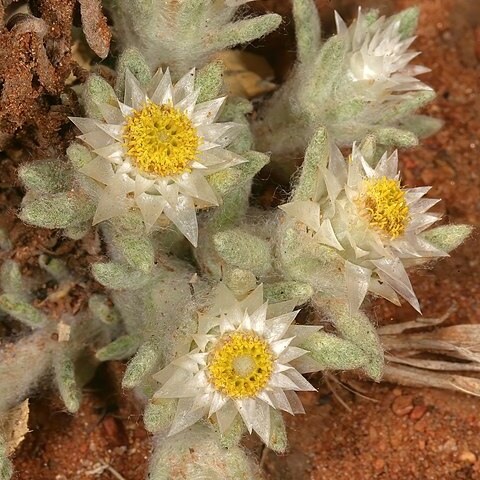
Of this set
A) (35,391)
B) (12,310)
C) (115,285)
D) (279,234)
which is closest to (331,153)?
(279,234)

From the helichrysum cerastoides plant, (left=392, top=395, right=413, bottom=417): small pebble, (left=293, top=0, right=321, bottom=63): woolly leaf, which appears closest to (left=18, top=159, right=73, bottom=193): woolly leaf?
the helichrysum cerastoides plant

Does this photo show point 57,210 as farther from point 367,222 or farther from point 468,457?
point 468,457

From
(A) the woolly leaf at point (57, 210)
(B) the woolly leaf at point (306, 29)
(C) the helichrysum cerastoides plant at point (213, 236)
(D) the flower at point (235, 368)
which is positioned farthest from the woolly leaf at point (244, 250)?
(B) the woolly leaf at point (306, 29)

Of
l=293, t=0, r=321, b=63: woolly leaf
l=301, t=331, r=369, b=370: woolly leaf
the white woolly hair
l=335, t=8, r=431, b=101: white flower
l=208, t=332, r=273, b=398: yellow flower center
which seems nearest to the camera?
l=208, t=332, r=273, b=398: yellow flower center

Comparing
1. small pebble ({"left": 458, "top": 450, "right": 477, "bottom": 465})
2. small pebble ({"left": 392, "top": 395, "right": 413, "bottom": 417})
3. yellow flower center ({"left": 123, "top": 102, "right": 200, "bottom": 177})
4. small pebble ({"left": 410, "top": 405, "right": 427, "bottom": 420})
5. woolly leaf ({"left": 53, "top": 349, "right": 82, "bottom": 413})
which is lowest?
small pebble ({"left": 458, "top": 450, "right": 477, "bottom": 465})

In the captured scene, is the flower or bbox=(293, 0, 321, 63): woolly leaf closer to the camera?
the flower

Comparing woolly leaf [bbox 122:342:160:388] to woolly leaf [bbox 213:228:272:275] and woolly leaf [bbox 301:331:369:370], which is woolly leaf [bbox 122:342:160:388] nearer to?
woolly leaf [bbox 213:228:272:275]

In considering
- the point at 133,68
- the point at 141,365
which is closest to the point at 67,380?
the point at 141,365
